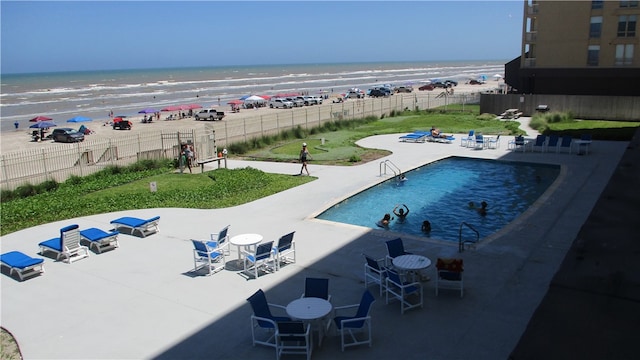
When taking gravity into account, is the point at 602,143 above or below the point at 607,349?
below

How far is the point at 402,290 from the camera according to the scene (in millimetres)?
9664

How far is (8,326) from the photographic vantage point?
392 inches

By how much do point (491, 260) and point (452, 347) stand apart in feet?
14.0

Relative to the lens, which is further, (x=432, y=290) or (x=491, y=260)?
(x=491, y=260)

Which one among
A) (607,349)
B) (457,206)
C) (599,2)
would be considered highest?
(599,2)

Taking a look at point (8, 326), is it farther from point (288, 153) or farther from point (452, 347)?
point (288, 153)

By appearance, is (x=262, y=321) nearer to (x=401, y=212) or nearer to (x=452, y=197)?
(x=401, y=212)

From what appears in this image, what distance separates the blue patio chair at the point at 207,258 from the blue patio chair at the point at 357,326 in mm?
4202

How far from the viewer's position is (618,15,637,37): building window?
140 ft

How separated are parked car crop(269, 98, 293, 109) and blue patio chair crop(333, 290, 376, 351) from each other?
60852 millimetres

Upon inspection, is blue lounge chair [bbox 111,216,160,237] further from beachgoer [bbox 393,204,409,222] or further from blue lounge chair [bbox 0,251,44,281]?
beachgoer [bbox 393,204,409,222]

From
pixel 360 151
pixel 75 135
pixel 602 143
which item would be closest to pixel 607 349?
pixel 360 151

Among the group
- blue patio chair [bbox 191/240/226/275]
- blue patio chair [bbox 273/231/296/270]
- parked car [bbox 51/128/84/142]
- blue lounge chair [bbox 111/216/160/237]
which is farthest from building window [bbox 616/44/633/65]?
parked car [bbox 51/128/84/142]

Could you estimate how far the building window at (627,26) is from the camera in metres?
42.7
